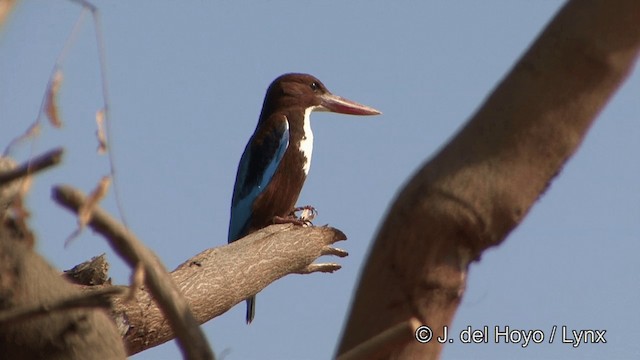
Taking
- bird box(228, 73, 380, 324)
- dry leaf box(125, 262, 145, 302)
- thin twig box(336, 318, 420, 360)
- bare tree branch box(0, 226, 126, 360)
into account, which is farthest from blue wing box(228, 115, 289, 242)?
dry leaf box(125, 262, 145, 302)

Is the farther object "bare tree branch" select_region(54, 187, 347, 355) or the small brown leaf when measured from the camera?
"bare tree branch" select_region(54, 187, 347, 355)

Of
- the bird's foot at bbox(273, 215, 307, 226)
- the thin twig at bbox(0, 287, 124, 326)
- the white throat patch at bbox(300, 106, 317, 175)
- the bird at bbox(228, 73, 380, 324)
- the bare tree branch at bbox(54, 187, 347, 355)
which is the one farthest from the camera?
the white throat patch at bbox(300, 106, 317, 175)

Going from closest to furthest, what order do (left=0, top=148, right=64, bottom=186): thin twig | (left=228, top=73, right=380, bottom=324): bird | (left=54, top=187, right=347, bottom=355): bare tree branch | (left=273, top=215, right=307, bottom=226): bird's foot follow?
1. (left=0, top=148, right=64, bottom=186): thin twig
2. (left=54, top=187, right=347, bottom=355): bare tree branch
3. (left=273, top=215, right=307, bottom=226): bird's foot
4. (left=228, top=73, right=380, bottom=324): bird

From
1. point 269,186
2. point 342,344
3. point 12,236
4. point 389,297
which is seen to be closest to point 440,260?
point 389,297

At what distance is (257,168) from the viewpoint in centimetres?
752

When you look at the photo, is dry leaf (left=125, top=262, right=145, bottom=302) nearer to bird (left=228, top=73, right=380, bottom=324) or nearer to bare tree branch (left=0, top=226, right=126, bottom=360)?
bare tree branch (left=0, top=226, right=126, bottom=360)

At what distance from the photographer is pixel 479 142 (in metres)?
2.08

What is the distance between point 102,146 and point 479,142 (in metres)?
0.68

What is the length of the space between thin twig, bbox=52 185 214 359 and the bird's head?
591 centimetres

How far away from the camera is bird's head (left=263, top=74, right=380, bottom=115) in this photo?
789 centimetres

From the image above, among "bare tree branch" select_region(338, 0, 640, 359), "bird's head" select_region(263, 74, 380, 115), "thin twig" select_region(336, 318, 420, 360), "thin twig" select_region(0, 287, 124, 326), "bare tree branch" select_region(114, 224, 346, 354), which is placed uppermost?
"bird's head" select_region(263, 74, 380, 115)

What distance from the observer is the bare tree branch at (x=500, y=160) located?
2068 millimetres

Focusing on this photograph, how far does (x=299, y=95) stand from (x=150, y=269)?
20.0 ft

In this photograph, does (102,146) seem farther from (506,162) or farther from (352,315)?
(506,162)
